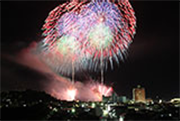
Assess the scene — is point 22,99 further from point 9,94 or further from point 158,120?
point 158,120

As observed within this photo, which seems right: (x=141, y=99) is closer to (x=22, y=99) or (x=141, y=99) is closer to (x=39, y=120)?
(x=22, y=99)

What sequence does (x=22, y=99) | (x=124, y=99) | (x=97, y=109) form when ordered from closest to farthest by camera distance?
(x=97, y=109) < (x=22, y=99) < (x=124, y=99)

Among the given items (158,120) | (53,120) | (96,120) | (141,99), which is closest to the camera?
(96,120)

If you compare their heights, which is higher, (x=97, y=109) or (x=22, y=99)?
(x=22, y=99)

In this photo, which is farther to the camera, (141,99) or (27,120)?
(141,99)

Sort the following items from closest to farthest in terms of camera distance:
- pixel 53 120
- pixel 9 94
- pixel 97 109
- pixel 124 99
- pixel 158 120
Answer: pixel 97 109
pixel 53 120
pixel 158 120
pixel 9 94
pixel 124 99

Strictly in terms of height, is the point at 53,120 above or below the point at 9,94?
below

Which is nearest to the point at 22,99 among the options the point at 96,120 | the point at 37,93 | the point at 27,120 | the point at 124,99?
the point at 37,93

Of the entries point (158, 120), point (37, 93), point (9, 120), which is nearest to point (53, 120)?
point (9, 120)

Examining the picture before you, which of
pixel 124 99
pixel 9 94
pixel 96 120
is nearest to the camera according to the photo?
pixel 96 120
